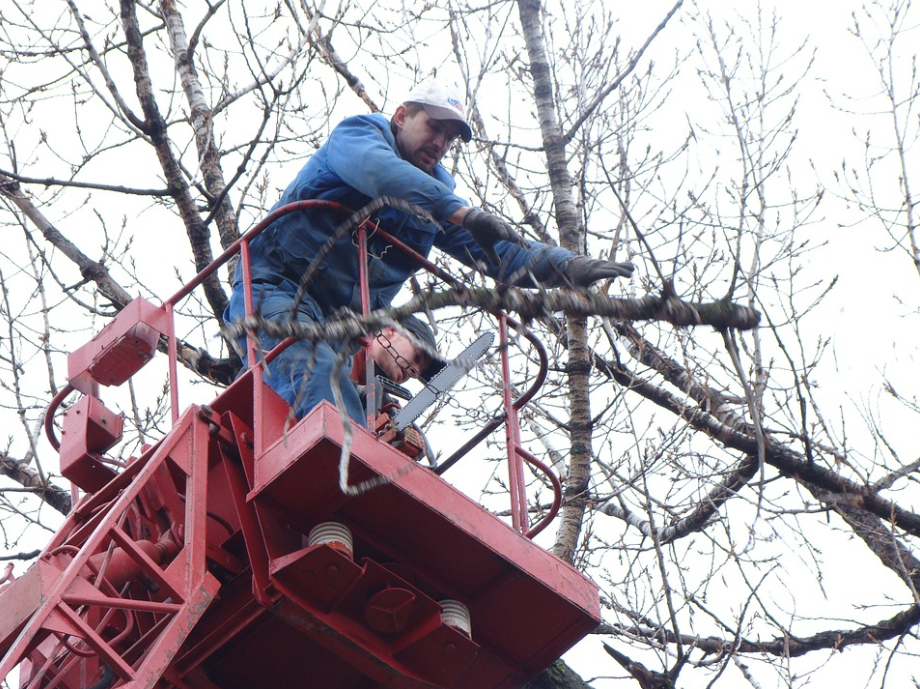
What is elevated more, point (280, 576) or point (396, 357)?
point (396, 357)

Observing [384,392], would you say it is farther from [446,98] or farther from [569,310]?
[569,310]

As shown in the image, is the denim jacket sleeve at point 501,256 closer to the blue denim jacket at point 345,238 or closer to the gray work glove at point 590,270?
the blue denim jacket at point 345,238

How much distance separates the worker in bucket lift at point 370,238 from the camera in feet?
17.1

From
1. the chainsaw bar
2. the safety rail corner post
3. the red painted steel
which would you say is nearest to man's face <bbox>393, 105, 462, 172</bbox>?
the safety rail corner post

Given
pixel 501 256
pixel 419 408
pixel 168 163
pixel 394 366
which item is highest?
pixel 501 256

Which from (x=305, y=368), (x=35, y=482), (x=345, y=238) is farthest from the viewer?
(x=35, y=482)

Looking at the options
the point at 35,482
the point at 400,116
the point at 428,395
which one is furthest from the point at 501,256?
the point at 35,482

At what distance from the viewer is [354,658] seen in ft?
15.6

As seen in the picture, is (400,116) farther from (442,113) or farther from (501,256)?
(501,256)

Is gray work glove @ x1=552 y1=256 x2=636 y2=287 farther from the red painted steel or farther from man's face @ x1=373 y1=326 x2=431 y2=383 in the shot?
man's face @ x1=373 y1=326 x2=431 y2=383

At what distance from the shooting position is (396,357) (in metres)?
5.85

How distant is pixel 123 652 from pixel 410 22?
6.60 m

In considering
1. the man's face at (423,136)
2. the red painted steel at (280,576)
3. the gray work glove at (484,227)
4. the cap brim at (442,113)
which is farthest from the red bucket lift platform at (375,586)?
the cap brim at (442,113)

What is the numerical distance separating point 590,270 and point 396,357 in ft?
5.50
